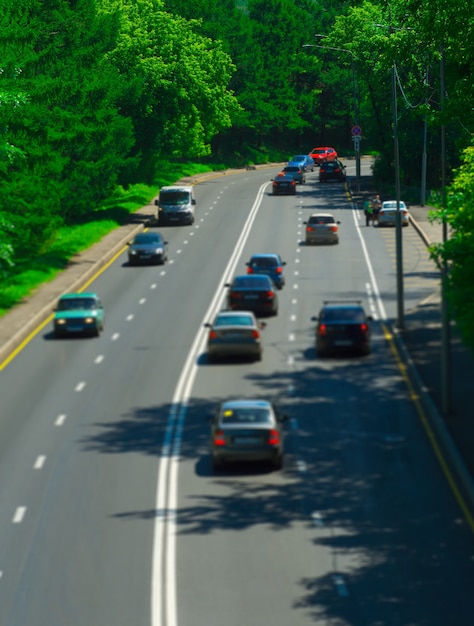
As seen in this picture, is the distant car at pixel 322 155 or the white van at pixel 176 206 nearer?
the white van at pixel 176 206

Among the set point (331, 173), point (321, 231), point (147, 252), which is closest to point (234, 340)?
point (147, 252)

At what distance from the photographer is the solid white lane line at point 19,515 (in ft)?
88.9

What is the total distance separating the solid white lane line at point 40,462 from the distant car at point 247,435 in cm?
431

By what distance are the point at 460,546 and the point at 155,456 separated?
9904 millimetres

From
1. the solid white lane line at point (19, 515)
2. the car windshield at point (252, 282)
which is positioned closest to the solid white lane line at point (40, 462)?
the solid white lane line at point (19, 515)

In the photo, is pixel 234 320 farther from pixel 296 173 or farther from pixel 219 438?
pixel 296 173

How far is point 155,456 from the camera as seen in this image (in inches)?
1260

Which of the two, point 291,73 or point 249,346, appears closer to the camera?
point 249,346

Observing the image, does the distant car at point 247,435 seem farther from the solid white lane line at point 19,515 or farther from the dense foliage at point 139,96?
the dense foliage at point 139,96

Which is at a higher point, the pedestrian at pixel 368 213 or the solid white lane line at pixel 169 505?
the pedestrian at pixel 368 213

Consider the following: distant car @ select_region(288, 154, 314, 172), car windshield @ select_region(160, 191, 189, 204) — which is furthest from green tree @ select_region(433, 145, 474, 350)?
distant car @ select_region(288, 154, 314, 172)

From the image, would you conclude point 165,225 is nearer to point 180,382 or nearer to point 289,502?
point 180,382

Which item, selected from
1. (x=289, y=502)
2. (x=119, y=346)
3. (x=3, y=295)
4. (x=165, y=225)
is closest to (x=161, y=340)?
(x=119, y=346)

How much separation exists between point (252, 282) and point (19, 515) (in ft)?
76.1
